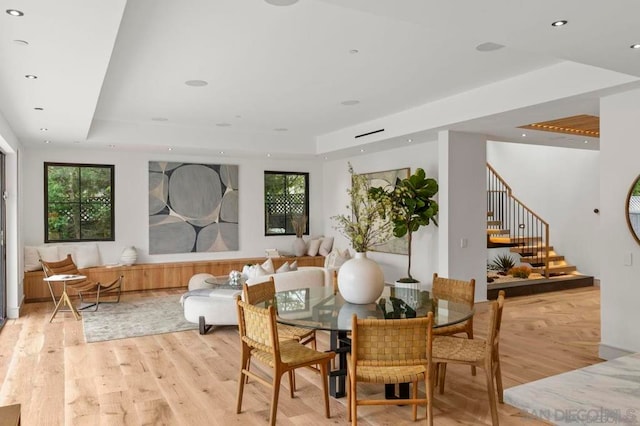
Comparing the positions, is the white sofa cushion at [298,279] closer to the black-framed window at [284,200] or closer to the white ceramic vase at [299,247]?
the white ceramic vase at [299,247]

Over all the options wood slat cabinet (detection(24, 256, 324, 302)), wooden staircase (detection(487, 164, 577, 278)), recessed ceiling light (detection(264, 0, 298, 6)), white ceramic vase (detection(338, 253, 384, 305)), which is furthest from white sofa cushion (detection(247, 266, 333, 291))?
wooden staircase (detection(487, 164, 577, 278))

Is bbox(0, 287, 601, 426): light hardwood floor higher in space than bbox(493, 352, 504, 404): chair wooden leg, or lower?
lower

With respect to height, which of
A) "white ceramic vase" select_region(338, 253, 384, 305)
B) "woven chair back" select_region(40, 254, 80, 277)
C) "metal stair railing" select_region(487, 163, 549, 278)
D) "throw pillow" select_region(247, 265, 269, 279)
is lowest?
"woven chair back" select_region(40, 254, 80, 277)

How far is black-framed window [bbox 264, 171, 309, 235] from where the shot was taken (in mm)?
10523

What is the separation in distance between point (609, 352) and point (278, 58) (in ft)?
14.3

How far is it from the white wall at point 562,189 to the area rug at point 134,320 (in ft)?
21.6

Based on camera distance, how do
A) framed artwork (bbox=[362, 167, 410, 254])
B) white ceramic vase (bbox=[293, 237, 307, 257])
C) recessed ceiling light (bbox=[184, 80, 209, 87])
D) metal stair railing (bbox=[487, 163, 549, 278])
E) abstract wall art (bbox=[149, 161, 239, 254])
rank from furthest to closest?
metal stair railing (bbox=[487, 163, 549, 278]) → white ceramic vase (bbox=[293, 237, 307, 257]) → abstract wall art (bbox=[149, 161, 239, 254]) → framed artwork (bbox=[362, 167, 410, 254]) → recessed ceiling light (bbox=[184, 80, 209, 87])

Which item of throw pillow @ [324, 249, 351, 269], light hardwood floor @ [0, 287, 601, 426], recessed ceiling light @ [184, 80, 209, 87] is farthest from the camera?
throw pillow @ [324, 249, 351, 269]

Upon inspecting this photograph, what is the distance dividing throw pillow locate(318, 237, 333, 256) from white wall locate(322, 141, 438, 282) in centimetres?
13

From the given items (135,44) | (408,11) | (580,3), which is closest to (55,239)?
(135,44)

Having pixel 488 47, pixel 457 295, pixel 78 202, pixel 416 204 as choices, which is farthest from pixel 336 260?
pixel 78 202

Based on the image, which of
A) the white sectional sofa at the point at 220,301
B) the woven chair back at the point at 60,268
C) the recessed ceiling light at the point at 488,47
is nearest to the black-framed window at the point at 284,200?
the woven chair back at the point at 60,268

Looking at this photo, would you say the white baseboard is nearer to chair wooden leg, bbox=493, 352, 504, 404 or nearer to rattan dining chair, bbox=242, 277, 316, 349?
chair wooden leg, bbox=493, 352, 504, 404

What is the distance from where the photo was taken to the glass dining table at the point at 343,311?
10.9 feet
